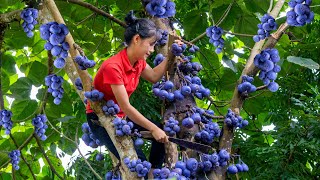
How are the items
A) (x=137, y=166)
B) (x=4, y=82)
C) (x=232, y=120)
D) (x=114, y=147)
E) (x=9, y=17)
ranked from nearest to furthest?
(x=137, y=166) < (x=232, y=120) < (x=114, y=147) < (x=9, y=17) < (x=4, y=82)

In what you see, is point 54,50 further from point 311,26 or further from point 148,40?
point 311,26

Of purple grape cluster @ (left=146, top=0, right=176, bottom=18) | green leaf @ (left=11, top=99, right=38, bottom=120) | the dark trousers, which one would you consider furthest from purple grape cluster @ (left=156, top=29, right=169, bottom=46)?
green leaf @ (left=11, top=99, right=38, bottom=120)

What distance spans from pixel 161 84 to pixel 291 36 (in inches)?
60.3

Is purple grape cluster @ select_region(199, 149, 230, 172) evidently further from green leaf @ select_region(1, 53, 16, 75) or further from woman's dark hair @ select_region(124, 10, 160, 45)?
green leaf @ select_region(1, 53, 16, 75)

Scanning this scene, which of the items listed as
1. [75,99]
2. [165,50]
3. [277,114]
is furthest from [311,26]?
[75,99]

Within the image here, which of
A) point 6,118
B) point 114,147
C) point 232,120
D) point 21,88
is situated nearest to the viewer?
point 232,120

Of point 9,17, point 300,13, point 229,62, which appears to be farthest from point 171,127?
point 9,17

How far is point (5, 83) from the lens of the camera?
177 inches

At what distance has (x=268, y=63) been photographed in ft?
8.56

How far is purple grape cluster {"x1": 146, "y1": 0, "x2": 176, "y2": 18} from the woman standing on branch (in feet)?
0.25

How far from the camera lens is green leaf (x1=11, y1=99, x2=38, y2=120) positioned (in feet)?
13.9

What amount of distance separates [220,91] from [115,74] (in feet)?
5.09

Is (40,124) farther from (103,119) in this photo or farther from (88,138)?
(103,119)

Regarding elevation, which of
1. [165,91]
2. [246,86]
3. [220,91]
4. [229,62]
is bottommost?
[220,91]
